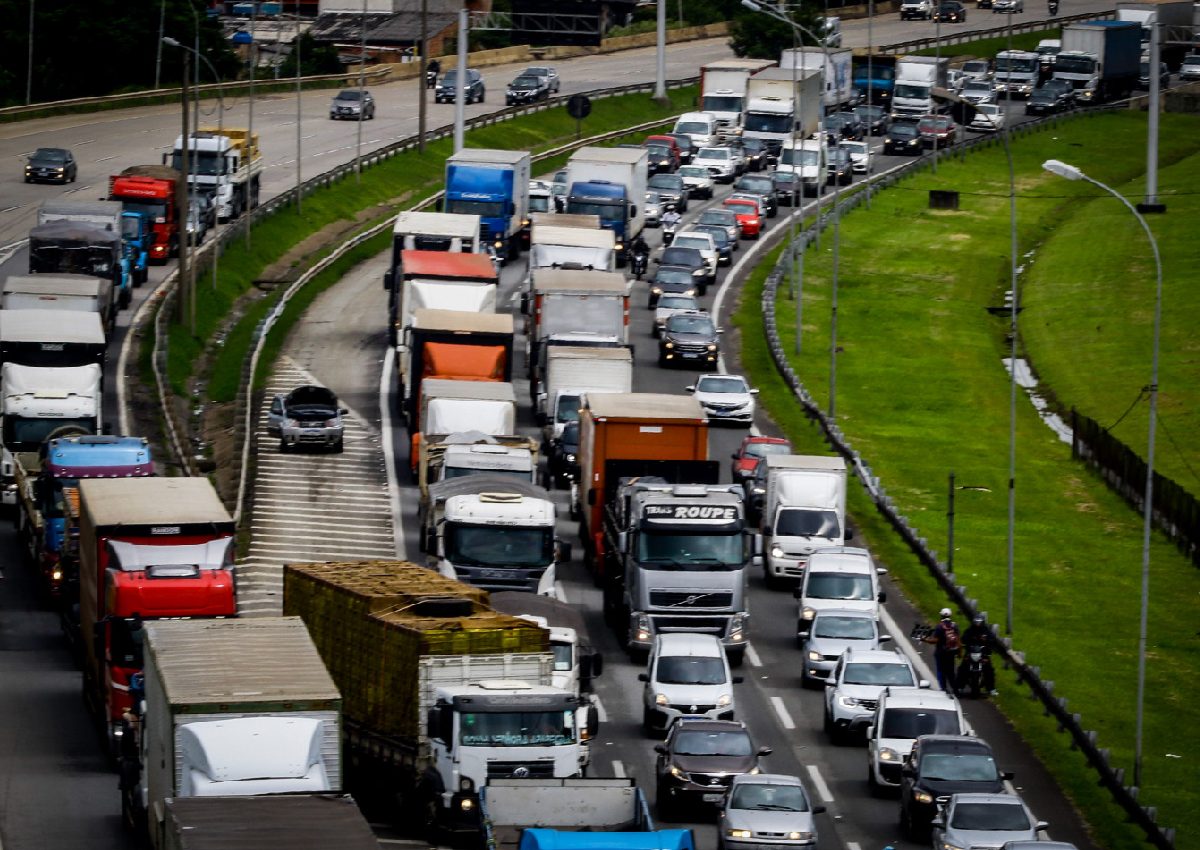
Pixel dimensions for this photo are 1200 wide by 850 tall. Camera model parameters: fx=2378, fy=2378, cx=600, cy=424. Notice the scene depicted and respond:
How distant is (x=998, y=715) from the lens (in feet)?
152

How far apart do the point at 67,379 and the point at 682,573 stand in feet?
63.7

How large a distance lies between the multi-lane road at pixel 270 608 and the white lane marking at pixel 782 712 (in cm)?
6

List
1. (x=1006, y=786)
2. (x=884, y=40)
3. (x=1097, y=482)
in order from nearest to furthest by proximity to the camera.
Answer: (x=1006, y=786) < (x=1097, y=482) < (x=884, y=40)

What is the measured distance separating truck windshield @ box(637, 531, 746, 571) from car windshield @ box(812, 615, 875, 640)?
6.54ft

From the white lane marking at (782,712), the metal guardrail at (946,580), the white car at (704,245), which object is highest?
the white car at (704,245)

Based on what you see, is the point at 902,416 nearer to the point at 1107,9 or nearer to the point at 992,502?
the point at 992,502

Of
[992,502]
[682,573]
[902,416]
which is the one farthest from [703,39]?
[682,573]

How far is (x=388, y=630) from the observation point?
1478 inches

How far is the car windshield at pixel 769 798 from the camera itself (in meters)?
35.9

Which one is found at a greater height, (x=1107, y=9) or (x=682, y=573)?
(x=1107, y=9)

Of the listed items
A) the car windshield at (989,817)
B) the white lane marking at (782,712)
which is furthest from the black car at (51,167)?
the car windshield at (989,817)

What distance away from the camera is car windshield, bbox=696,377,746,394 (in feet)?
226

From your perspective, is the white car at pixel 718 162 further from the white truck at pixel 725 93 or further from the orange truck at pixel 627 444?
the orange truck at pixel 627 444

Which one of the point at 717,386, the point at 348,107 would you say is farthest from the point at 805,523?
the point at 348,107
